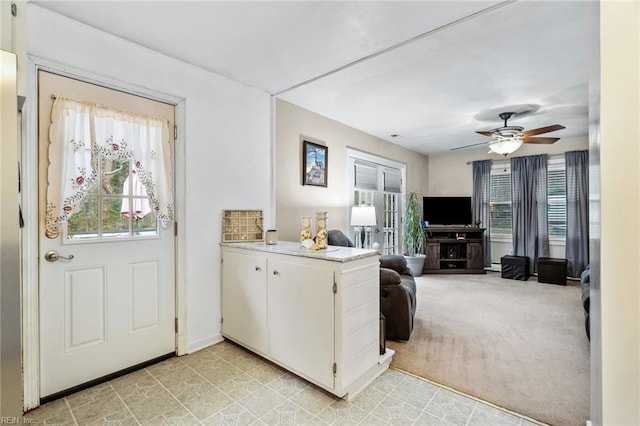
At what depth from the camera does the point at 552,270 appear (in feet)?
16.6

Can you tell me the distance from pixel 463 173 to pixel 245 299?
228 inches

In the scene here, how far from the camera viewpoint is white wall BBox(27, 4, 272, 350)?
209 centimetres

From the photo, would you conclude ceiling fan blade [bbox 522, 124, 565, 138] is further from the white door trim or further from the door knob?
the door knob

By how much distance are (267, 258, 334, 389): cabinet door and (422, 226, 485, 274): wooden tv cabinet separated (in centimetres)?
444

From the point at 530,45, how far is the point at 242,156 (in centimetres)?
267

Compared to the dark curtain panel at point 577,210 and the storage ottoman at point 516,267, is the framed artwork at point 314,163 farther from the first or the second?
the dark curtain panel at point 577,210

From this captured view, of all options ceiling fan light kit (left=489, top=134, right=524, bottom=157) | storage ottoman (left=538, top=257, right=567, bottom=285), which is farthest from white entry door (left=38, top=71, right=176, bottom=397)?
storage ottoman (left=538, top=257, right=567, bottom=285)

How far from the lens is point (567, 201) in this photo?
5379 millimetres

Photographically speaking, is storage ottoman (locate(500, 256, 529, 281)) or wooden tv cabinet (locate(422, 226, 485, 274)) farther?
wooden tv cabinet (locate(422, 226, 485, 274))

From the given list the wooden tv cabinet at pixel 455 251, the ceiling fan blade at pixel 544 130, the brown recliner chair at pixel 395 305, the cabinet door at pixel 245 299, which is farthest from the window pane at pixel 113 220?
the wooden tv cabinet at pixel 455 251

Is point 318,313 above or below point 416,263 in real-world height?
above

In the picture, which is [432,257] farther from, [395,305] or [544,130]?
[395,305]

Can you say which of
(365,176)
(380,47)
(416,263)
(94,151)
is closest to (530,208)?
(416,263)

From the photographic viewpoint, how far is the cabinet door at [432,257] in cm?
596
